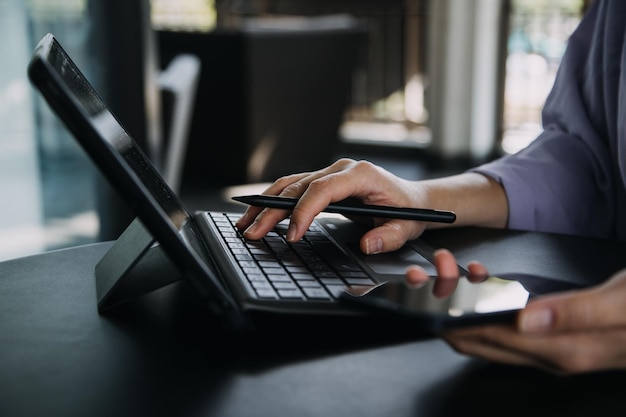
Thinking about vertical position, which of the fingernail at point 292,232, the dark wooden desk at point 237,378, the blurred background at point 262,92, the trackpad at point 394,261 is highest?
the fingernail at point 292,232

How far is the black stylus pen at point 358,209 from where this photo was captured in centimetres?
73

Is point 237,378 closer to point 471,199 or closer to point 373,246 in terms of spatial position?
point 373,246

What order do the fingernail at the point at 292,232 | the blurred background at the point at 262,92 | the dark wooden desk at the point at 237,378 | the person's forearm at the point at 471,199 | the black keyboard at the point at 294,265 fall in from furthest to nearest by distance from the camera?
the blurred background at the point at 262,92, the person's forearm at the point at 471,199, the fingernail at the point at 292,232, the black keyboard at the point at 294,265, the dark wooden desk at the point at 237,378

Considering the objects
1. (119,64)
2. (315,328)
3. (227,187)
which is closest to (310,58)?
(227,187)

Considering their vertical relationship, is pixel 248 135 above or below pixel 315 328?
below

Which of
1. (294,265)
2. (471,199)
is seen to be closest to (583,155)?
(471,199)

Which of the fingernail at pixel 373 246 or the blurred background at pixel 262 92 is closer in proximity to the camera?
the fingernail at pixel 373 246

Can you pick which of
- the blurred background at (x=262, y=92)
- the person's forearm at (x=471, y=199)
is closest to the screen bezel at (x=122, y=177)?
the person's forearm at (x=471, y=199)

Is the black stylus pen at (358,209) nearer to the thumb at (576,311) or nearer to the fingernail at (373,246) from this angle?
the fingernail at (373,246)

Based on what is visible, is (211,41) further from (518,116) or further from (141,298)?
(141,298)

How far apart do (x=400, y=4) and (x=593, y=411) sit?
6.28 metres

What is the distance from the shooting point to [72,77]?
626mm

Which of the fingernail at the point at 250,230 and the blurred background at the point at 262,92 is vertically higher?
the fingernail at the point at 250,230

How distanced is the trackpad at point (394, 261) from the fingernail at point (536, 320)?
19 cm
